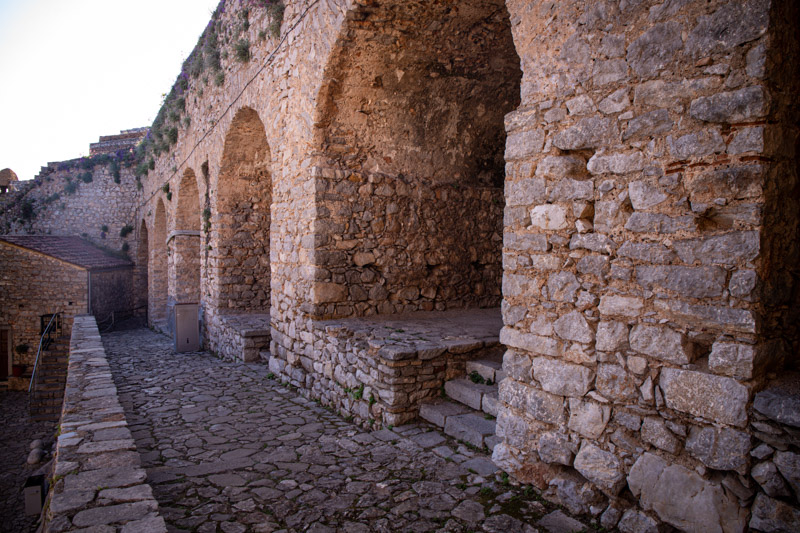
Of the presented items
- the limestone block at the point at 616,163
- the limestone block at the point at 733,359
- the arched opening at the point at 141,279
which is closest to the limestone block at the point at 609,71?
the limestone block at the point at 616,163

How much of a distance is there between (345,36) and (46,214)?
876 inches

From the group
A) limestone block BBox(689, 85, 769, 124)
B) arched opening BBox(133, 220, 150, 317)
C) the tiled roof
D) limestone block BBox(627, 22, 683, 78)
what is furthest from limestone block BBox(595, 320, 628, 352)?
arched opening BBox(133, 220, 150, 317)

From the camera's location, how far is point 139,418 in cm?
512

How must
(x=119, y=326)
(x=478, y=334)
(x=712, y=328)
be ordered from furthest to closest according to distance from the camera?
(x=119, y=326)
(x=478, y=334)
(x=712, y=328)

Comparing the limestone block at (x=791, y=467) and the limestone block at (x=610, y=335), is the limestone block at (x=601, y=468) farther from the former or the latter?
the limestone block at (x=791, y=467)

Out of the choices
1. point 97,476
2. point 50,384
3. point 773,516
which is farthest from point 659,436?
point 50,384

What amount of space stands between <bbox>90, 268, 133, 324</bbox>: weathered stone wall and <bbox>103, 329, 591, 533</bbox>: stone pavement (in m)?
12.2

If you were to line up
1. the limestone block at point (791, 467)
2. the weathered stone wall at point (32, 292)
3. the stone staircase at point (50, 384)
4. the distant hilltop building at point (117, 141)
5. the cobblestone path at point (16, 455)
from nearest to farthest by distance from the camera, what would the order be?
the limestone block at point (791, 467) < the cobblestone path at point (16, 455) < the stone staircase at point (50, 384) < the weathered stone wall at point (32, 292) < the distant hilltop building at point (117, 141)

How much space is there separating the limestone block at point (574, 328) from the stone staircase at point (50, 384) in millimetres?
11154

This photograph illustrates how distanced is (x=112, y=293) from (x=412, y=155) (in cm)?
1550

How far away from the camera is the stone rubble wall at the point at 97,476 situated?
8.12 ft

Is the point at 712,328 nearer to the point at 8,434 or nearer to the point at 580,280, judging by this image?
the point at 580,280

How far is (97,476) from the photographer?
2.94 metres

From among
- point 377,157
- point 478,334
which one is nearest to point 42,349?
point 377,157
